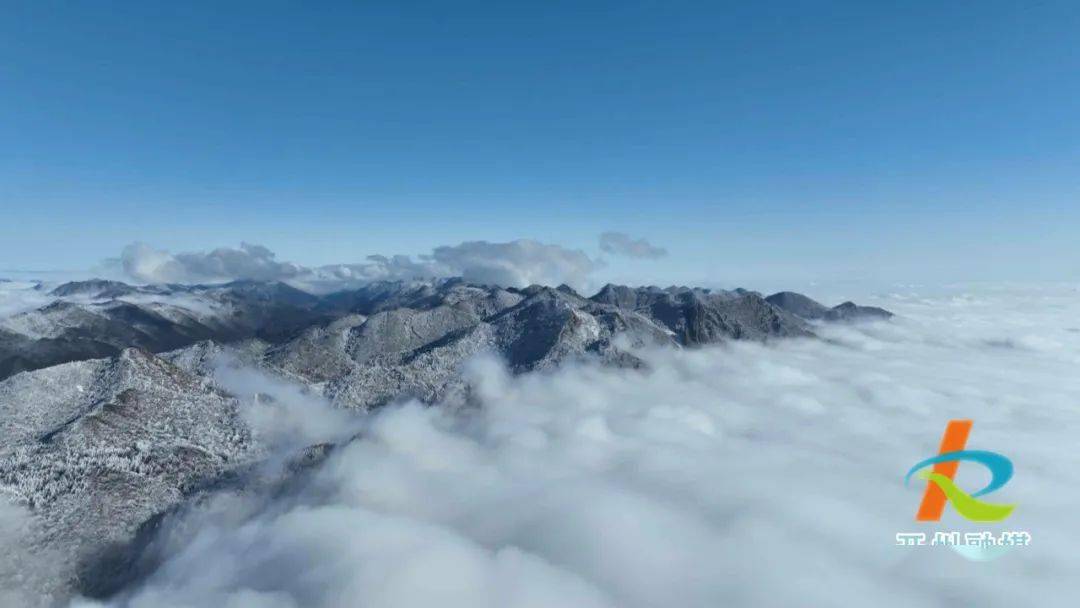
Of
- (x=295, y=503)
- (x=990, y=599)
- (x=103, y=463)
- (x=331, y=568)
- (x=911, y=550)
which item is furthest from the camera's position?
(x=295, y=503)

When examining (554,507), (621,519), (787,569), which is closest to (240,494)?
(554,507)

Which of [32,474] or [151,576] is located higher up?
[32,474]

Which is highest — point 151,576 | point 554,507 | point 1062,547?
point 1062,547

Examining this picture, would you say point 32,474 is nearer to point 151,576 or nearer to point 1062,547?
point 151,576

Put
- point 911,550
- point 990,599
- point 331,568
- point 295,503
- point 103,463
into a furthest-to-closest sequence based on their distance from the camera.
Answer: point 295,503
point 103,463
point 911,550
point 331,568
point 990,599

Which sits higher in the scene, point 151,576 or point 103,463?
point 103,463

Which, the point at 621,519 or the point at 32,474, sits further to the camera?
the point at 621,519

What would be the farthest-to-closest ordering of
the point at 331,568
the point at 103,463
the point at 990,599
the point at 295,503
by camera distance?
the point at 295,503
the point at 103,463
the point at 331,568
the point at 990,599

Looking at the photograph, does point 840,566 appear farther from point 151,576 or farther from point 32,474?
point 32,474

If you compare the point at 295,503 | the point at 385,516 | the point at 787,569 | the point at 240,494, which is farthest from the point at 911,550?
the point at 240,494
